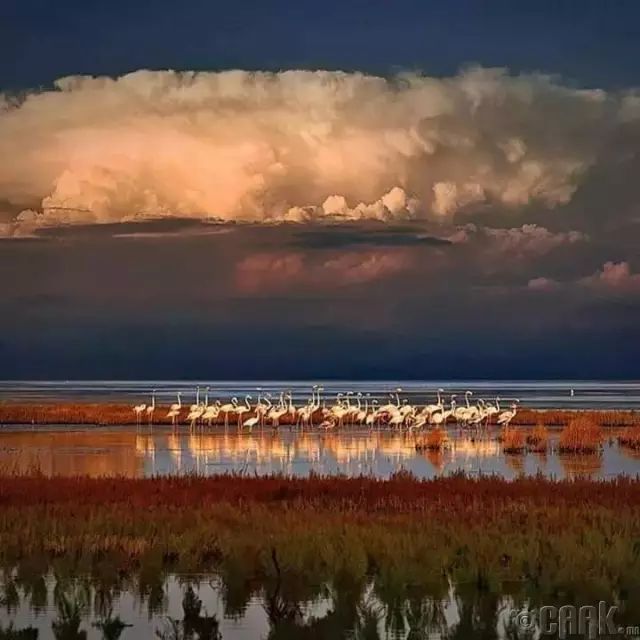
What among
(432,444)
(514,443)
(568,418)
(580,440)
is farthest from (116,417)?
(580,440)

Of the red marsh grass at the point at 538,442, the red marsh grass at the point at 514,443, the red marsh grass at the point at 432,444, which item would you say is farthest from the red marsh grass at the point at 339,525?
the red marsh grass at the point at 432,444

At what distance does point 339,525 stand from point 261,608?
4.03 m

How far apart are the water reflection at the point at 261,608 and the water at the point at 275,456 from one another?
11.6m

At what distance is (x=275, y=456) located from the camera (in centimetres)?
3419

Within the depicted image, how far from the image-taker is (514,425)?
5106 cm

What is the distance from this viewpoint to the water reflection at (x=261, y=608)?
1145 centimetres

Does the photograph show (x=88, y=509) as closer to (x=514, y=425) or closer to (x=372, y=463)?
(x=372, y=463)

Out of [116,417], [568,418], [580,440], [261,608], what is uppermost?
[116,417]

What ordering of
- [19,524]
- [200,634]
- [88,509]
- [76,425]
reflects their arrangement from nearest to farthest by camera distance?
[200,634] → [19,524] → [88,509] → [76,425]

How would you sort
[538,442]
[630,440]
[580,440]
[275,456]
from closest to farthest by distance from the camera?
[275,456] < [580,440] < [538,442] < [630,440]

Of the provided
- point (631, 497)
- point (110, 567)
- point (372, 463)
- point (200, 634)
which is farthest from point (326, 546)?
→ point (372, 463)

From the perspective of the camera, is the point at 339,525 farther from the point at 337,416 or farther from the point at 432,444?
the point at 337,416

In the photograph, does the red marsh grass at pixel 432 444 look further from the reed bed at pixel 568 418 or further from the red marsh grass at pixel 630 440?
the reed bed at pixel 568 418

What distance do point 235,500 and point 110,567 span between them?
6.40m
